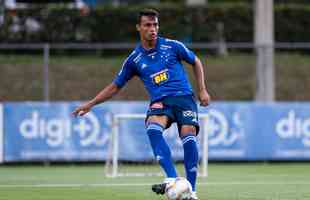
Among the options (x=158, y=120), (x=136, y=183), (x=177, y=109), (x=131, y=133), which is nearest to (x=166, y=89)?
(x=177, y=109)

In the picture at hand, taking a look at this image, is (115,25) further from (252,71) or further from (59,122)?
(59,122)

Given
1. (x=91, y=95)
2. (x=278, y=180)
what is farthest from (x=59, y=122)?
(x=278, y=180)

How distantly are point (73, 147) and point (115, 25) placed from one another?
32.5 ft

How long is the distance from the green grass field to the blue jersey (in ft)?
5.06

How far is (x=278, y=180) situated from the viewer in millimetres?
16719

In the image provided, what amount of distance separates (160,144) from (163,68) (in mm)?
918

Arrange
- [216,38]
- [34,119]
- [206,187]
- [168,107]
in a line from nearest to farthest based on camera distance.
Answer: [168,107] < [206,187] < [34,119] < [216,38]

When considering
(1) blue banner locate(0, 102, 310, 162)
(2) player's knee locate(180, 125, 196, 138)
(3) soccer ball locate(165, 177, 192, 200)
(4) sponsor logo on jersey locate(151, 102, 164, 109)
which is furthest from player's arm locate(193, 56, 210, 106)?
(1) blue banner locate(0, 102, 310, 162)

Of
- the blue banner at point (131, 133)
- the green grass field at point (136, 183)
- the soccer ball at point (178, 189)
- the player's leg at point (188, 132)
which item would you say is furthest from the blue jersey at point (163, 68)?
the blue banner at point (131, 133)

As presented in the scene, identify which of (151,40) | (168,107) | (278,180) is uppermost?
(151,40)

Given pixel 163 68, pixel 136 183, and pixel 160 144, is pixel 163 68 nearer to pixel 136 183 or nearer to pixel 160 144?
pixel 160 144

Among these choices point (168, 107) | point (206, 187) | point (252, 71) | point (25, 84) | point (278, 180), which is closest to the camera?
point (168, 107)

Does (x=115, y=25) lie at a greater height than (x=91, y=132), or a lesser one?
greater

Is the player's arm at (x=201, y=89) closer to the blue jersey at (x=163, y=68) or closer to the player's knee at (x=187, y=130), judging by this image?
the blue jersey at (x=163, y=68)
